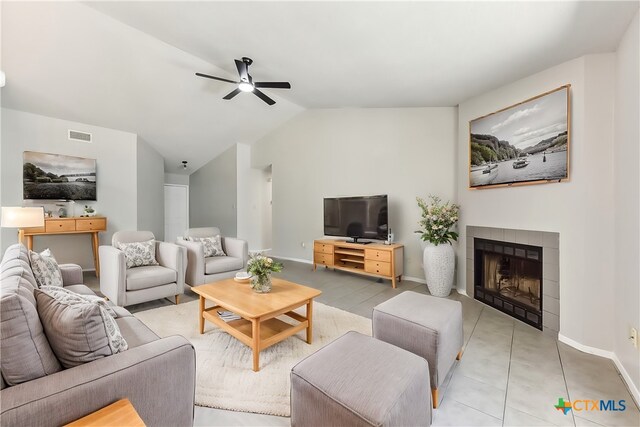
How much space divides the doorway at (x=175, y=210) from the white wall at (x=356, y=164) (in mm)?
2701

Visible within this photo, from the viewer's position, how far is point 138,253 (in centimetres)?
322

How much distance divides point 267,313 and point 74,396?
1.15 meters

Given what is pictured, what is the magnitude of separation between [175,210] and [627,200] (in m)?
8.61

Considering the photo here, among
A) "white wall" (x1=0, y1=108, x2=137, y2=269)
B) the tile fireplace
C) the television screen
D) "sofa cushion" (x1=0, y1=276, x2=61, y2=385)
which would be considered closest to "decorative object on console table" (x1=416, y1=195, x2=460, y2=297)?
the tile fireplace

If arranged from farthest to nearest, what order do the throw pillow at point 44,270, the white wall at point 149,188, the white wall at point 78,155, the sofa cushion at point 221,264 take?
the white wall at point 149,188, the white wall at point 78,155, the sofa cushion at point 221,264, the throw pillow at point 44,270

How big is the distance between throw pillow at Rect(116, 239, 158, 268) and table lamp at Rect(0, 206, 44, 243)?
0.96 m

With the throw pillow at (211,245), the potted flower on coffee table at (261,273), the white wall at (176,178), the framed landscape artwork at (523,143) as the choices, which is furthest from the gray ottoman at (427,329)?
the white wall at (176,178)

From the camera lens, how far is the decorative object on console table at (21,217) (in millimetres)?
2996

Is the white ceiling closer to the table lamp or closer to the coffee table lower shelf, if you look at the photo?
the table lamp

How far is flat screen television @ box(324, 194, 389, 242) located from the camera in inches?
170

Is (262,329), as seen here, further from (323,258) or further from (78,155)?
(78,155)

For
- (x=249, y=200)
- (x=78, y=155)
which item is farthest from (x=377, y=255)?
(x=78, y=155)

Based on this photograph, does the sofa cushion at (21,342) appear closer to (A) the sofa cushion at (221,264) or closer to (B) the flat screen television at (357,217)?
(A) the sofa cushion at (221,264)

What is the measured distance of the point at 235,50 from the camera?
11.0 feet
